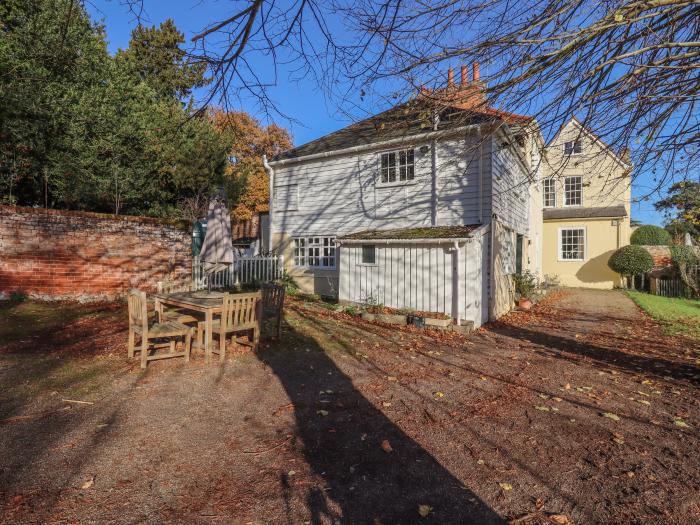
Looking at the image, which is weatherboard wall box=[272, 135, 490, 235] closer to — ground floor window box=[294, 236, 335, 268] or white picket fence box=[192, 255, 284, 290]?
ground floor window box=[294, 236, 335, 268]

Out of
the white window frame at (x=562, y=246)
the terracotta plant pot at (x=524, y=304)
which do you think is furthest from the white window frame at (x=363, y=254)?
the white window frame at (x=562, y=246)

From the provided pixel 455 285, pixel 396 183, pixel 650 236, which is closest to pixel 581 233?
pixel 650 236

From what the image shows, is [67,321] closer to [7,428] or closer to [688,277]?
[7,428]

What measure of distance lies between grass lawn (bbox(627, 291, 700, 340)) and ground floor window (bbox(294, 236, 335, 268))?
32.5 feet

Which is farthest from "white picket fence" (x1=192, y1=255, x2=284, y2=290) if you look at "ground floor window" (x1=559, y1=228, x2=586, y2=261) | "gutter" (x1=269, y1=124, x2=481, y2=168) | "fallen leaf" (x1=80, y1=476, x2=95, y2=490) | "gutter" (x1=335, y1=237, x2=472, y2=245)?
"ground floor window" (x1=559, y1=228, x2=586, y2=261)

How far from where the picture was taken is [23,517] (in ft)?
8.04

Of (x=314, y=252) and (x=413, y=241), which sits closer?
(x=413, y=241)

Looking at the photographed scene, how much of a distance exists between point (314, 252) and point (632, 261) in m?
15.3

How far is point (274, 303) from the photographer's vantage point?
289 inches

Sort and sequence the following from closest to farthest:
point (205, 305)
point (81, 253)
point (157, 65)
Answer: point (205, 305)
point (81, 253)
point (157, 65)

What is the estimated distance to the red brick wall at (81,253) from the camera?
30.2 ft

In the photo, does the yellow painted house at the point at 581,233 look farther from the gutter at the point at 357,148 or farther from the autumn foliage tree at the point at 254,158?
the autumn foliage tree at the point at 254,158

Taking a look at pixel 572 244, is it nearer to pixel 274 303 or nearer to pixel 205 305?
pixel 274 303

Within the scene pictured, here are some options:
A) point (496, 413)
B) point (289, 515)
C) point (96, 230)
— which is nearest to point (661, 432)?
point (496, 413)
